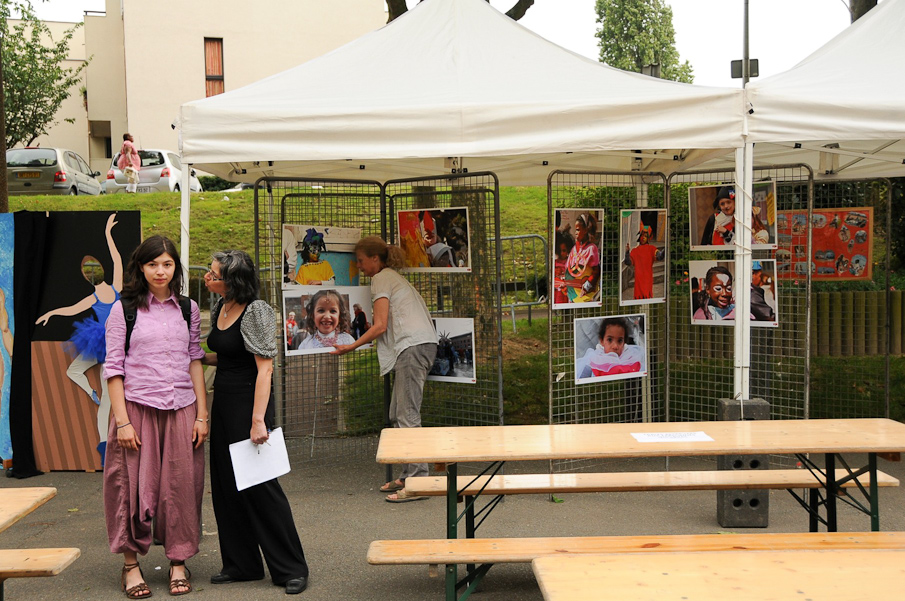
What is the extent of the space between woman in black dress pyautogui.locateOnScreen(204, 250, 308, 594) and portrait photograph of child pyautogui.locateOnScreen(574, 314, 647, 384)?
8.11 feet

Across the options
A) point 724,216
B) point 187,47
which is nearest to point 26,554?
point 724,216

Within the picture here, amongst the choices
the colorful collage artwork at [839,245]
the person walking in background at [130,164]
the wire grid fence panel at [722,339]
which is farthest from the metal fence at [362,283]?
the person walking in background at [130,164]

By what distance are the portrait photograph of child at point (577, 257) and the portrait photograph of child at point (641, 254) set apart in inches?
8.1

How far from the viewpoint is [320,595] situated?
415 centimetres

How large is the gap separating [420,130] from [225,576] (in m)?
2.69

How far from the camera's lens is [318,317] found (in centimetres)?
613

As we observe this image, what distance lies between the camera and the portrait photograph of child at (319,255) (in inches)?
239

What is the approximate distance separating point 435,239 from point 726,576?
4024mm

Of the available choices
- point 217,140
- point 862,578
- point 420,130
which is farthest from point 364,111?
point 862,578

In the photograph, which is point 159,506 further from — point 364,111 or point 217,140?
point 364,111

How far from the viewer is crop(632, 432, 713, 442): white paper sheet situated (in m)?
3.96

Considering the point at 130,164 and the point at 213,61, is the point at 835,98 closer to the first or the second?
the point at 130,164

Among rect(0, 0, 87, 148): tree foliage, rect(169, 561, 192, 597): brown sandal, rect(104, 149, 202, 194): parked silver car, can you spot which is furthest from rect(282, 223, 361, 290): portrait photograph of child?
rect(0, 0, 87, 148): tree foliage

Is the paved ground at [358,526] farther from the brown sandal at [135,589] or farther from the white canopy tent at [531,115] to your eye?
the white canopy tent at [531,115]
